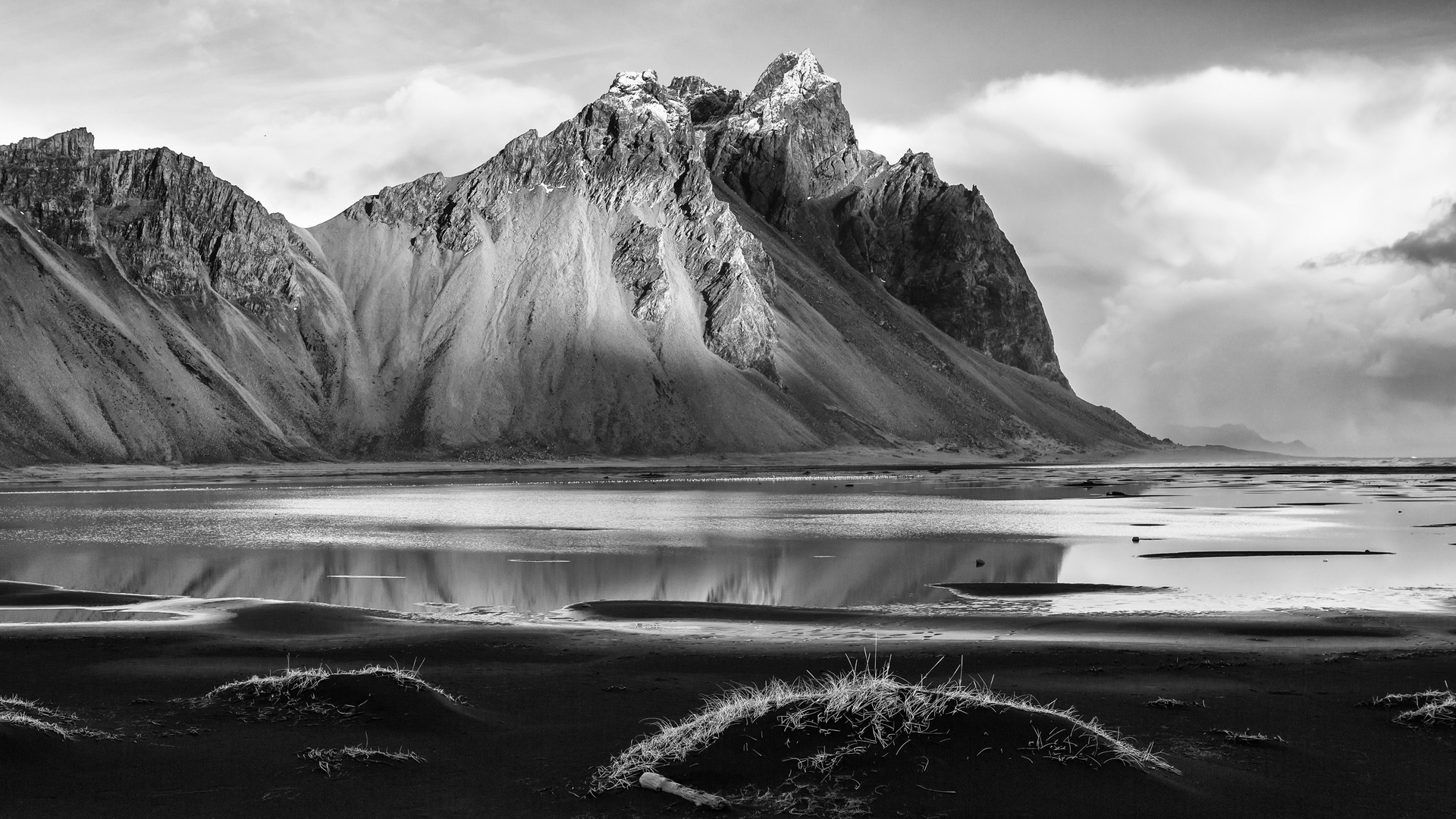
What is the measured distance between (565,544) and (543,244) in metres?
119

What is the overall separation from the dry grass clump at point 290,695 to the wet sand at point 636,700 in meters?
0.25

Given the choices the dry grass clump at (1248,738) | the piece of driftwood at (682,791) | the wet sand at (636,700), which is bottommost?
the wet sand at (636,700)

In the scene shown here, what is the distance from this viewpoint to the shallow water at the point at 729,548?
88.6 ft

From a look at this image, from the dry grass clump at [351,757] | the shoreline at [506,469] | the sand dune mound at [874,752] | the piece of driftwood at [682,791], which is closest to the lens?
the piece of driftwood at [682,791]

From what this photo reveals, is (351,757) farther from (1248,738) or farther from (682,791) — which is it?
(1248,738)

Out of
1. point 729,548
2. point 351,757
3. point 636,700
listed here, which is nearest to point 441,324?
point 729,548

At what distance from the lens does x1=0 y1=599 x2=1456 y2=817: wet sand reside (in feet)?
32.5

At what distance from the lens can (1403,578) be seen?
3002 centimetres

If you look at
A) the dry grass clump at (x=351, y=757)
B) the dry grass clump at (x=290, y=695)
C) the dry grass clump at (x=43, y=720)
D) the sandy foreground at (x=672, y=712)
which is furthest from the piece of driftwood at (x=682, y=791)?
the dry grass clump at (x=43, y=720)

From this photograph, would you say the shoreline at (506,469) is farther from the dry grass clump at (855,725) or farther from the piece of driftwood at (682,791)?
the piece of driftwood at (682,791)

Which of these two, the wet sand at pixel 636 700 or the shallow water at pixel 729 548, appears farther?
the shallow water at pixel 729 548

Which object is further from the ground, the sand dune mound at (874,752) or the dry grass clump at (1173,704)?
the sand dune mound at (874,752)

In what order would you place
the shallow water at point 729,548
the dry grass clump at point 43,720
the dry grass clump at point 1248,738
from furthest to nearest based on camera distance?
the shallow water at point 729,548 < the dry grass clump at point 1248,738 < the dry grass clump at point 43,720

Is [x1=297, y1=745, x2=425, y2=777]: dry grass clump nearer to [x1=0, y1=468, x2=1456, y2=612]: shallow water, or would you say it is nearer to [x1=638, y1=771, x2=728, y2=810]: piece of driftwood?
[x1=638, y1=771, x2=728, y2=810]: piece of driftwood
